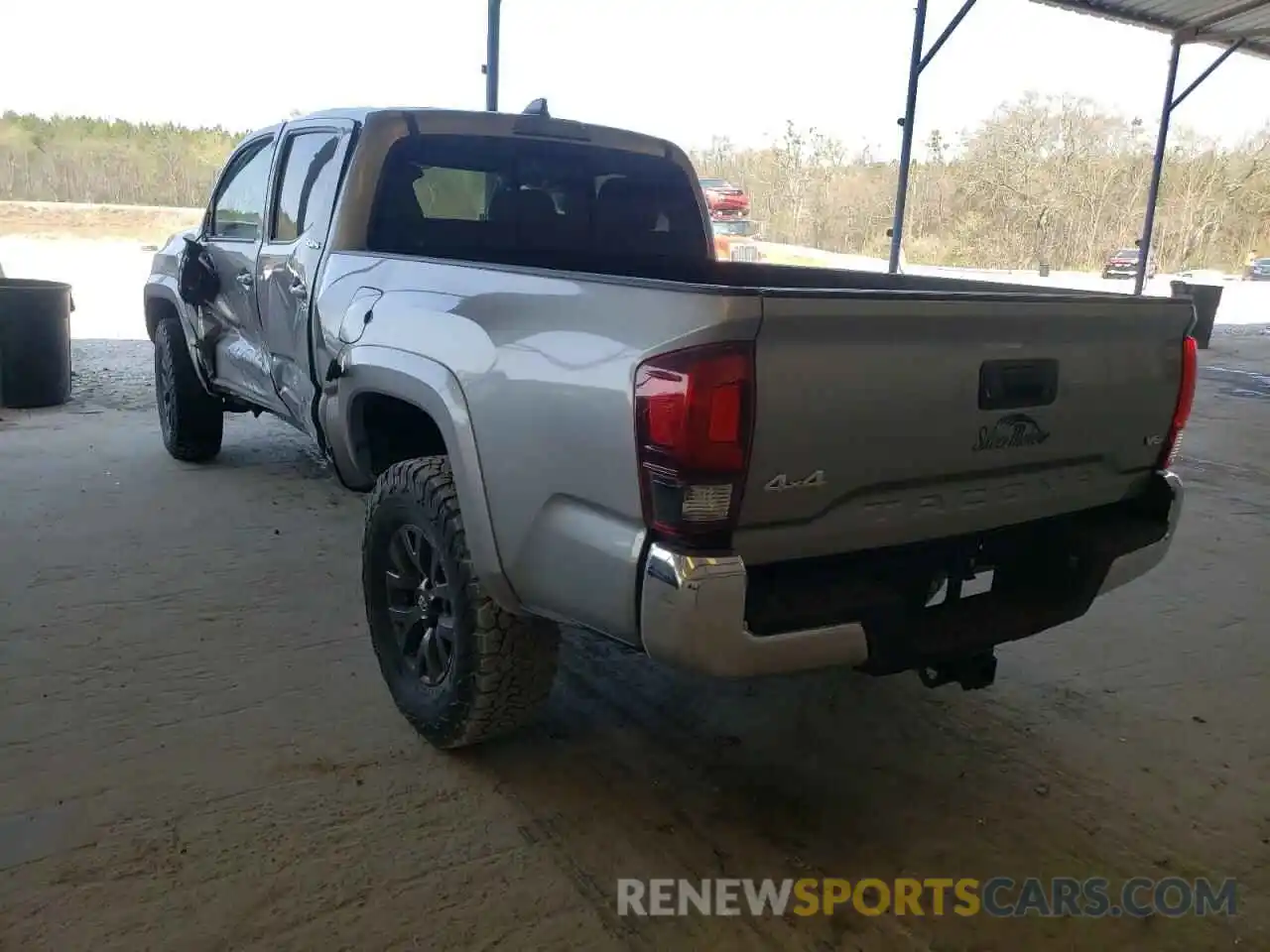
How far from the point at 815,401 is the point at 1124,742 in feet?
5.95

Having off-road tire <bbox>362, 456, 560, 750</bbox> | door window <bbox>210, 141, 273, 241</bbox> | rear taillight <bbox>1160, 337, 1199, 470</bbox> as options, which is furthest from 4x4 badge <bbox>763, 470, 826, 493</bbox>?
door window <bbox>210, 141, 273, 241</bbox>

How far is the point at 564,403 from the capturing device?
6.84 ft

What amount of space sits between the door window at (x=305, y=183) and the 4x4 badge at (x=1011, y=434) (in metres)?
2.43

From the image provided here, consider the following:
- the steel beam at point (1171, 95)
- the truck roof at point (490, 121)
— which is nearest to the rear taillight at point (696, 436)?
the truck roof at point (490, 121)

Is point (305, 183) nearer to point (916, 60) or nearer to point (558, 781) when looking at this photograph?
point (558, 781)

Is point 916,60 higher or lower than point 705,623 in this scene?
higher

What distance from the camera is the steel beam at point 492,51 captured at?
7.70 m

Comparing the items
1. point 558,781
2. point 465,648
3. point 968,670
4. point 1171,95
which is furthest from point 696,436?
point 1171,95

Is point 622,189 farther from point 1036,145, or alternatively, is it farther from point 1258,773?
point 1036,145

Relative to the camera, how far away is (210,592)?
12.6 ft

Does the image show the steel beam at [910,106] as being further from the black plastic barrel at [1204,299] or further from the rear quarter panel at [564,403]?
the rear quarter panel at [564,403]

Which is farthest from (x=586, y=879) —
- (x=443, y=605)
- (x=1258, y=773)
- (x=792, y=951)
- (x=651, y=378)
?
(x=1258, y=773)

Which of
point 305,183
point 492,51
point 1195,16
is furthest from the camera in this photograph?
point 1195,16

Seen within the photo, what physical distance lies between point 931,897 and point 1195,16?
52.3 ft
